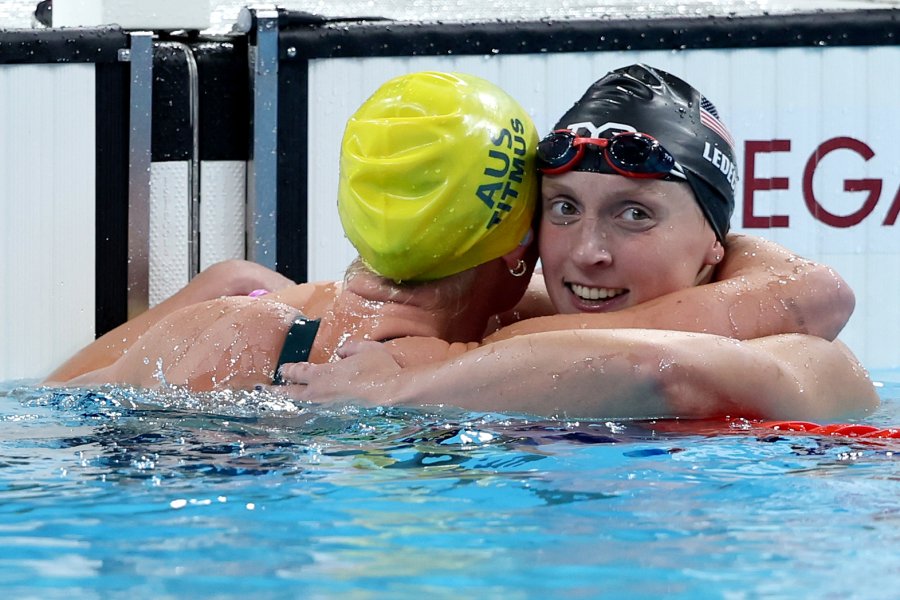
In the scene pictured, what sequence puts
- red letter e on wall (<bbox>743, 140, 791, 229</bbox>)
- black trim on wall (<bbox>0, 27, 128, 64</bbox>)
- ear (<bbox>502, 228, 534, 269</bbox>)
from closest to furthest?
ear (<bbox>502, 228, 534, 269</bbox>)
black trim on wall (<bbox>0, 27, 128, 64</bbox>)
red letter e on wall (<bbox>743, 140, 791, 229</bbox>)

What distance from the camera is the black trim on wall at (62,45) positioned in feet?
16.0

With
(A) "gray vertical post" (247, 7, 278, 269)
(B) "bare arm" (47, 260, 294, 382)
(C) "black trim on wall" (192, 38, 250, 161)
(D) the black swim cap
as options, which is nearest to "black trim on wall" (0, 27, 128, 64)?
(C) "black trim on wall" (192, 38, 250, 161)

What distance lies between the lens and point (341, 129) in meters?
5.12

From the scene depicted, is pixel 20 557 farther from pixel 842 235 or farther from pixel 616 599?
pixel 842 235

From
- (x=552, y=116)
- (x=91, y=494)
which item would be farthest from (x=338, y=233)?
(x=91, y=494)

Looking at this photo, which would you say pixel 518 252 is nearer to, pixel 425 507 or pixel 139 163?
pixel 425 507

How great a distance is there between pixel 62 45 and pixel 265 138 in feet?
2.57

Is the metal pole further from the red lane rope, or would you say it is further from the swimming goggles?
the red lane rope

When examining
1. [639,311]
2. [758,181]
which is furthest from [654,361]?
[758,181]

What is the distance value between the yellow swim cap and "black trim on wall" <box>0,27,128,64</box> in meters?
1.66

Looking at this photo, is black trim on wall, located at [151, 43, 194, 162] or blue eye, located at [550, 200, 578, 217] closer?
blue eye, located at [550, 200, 578, 217]

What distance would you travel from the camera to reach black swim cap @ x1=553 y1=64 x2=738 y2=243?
3.63 m

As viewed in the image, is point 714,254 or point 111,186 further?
point 111,186

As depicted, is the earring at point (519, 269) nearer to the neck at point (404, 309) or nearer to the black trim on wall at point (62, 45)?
the neck at point (404, 309)
